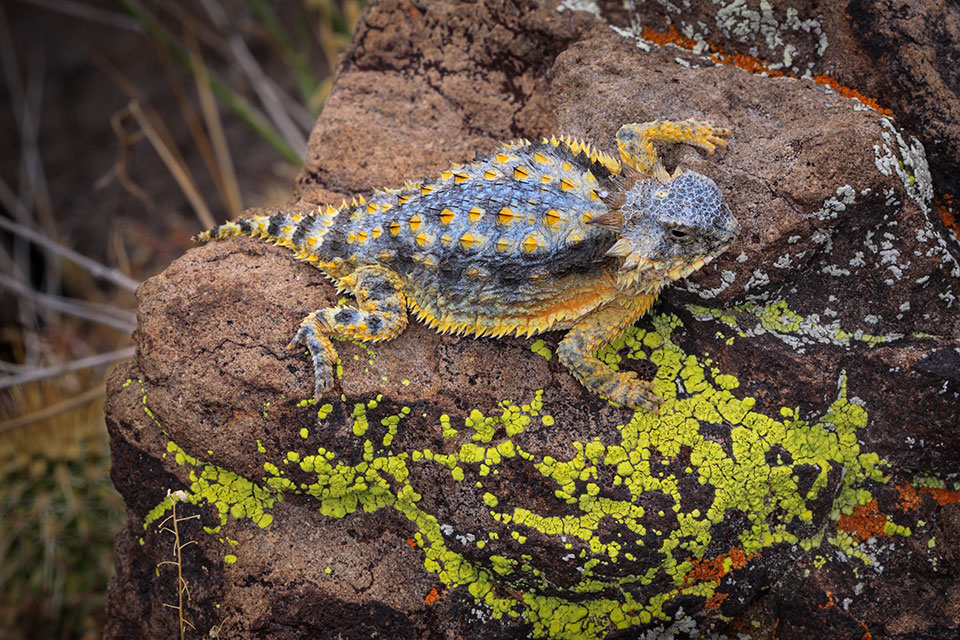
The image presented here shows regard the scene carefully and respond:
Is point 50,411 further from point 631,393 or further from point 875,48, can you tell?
point 875,48

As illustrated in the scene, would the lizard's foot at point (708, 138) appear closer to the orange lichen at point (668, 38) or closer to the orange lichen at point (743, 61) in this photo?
the orange lichen at point (743, 61)

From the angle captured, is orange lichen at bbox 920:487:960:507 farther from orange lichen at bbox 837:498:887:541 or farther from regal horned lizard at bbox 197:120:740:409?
regal horned lizard at bbox 197:120:740:409

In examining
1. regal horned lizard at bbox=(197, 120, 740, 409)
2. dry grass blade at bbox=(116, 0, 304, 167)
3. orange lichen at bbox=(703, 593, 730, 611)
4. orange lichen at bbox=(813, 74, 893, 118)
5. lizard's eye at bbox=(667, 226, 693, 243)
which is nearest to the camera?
lizard's eye at bbox=(667, 226, 693, 243)

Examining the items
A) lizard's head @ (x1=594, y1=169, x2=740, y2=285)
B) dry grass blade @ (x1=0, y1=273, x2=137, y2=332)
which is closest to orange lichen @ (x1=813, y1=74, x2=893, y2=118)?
lizard's head @ (x1=594, y1=169, x2=740, y2=285)

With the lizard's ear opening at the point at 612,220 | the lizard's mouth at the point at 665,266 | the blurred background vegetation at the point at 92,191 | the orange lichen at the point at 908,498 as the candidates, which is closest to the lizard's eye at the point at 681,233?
the lizard's mouth at the point at 665,266

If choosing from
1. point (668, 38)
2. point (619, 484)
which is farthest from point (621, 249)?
point (668, 38)

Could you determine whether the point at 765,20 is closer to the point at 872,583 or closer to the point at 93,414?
the point at 872,583
